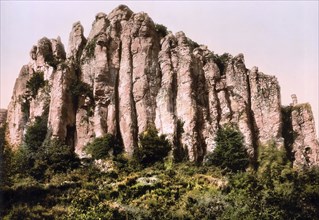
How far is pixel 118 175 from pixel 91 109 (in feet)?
35.3

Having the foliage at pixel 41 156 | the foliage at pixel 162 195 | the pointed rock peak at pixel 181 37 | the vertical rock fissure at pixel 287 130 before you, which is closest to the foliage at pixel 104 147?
the foliage at pixel 41 156

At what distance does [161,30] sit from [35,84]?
1445 cm

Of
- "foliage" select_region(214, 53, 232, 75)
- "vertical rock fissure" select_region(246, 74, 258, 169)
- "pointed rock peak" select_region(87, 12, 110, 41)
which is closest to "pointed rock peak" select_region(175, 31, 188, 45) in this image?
"foliage" select_region(214, 53, 232, 75)

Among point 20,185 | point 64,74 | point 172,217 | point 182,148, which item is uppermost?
point 64,74

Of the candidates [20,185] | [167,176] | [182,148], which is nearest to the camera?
[20,185]

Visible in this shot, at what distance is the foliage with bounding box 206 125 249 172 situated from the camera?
4566 cm

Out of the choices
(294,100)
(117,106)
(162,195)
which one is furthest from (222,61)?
(162,195)

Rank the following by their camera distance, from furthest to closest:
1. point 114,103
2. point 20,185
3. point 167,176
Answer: point 114,103
point 167,176
point 20,185

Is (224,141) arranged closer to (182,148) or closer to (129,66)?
(182,148)

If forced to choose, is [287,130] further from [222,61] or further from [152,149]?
[152,149]

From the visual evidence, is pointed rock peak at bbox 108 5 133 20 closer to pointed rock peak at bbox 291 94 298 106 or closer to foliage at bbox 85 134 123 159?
foliage at bbox 85 134 123 159

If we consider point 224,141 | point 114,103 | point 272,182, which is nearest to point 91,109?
point 114,103

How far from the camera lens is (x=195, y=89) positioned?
50969 millimetres

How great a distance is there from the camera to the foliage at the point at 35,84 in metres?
53.3
